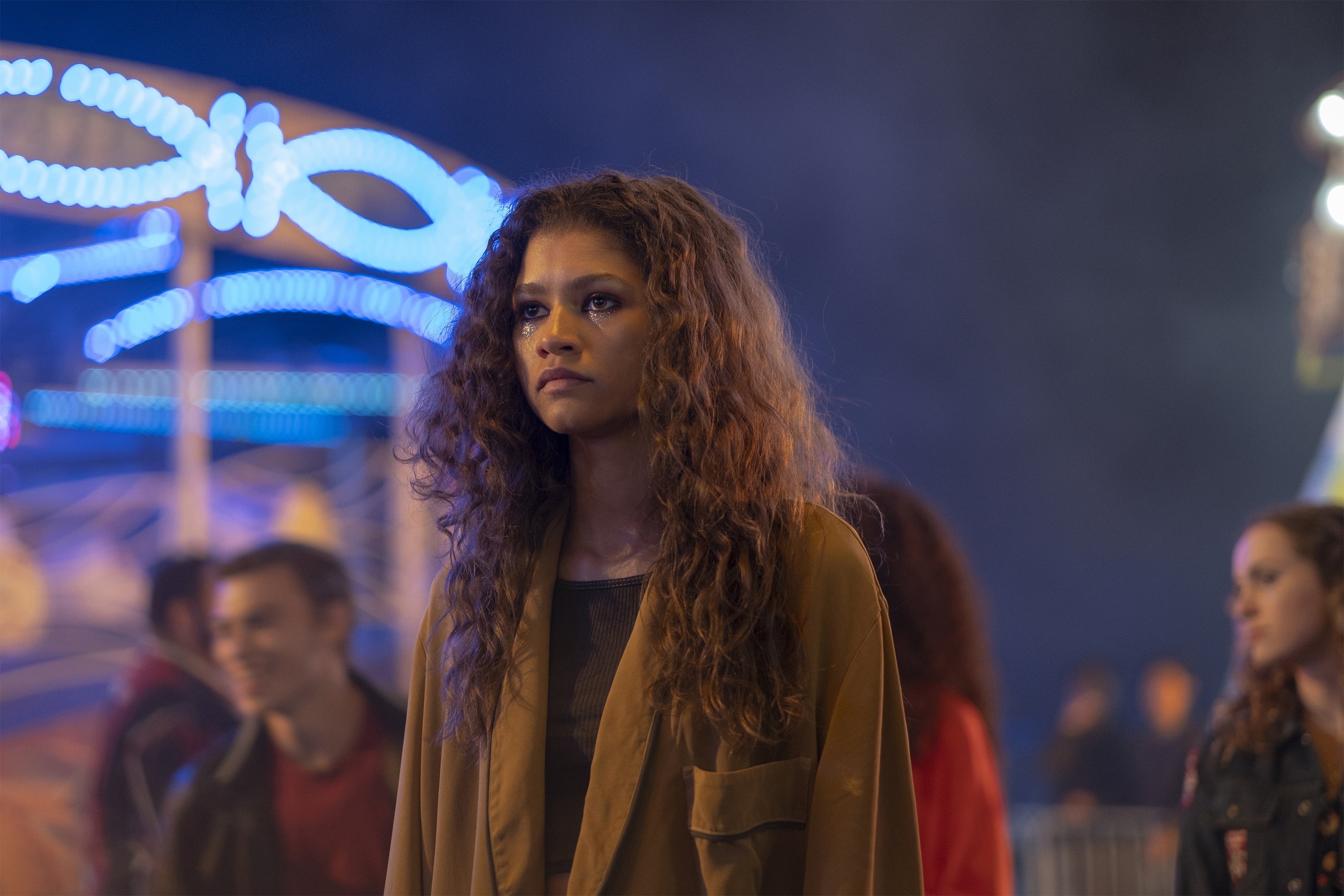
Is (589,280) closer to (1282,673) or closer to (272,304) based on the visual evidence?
(1282,673)

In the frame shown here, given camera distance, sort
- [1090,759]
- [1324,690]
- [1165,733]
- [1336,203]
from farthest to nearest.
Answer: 1. [1165,733]
2. [1090,759]
3. [1336,203]
4. [1324,690]

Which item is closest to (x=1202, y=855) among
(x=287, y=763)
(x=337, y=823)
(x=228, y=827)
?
(x=337, y=823)

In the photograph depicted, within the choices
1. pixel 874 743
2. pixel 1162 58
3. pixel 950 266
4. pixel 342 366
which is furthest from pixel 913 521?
pixel 1162 58

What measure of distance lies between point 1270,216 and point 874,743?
603cm

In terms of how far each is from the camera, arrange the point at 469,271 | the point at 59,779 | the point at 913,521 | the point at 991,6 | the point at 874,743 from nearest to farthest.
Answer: the point at 874,743, the point at 469,271, the point at 913,521, the point at 59,779, the point at 991,6

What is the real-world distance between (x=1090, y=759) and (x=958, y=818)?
403cm

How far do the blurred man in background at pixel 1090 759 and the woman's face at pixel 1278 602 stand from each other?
11.9 ft

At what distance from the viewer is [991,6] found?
5602mm

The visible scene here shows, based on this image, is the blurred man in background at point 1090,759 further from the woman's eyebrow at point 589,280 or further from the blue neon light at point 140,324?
the woman's eyebrow at point 589,280

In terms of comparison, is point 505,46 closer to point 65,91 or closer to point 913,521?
point 65,91

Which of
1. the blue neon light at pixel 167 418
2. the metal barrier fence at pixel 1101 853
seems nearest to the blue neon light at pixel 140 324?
the blue neon light at pixel 167 418

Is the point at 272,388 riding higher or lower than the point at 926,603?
higher

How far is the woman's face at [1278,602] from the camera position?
228 centimetres

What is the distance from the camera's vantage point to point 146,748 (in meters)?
2.86
